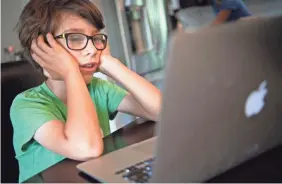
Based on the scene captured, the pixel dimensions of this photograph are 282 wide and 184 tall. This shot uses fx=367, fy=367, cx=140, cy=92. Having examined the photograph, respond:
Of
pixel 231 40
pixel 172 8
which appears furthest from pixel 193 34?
pixel 172 8

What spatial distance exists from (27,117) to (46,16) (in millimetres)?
339

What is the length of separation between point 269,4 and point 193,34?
2.41 metres

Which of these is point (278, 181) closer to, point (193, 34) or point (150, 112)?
point (193, 34)

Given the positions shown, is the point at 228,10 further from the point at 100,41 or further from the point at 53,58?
the point at 53,58

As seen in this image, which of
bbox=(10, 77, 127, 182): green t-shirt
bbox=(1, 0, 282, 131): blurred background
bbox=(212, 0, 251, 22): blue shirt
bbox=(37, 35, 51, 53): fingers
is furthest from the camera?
bbox=(1, 0, 282, 131): blurred background

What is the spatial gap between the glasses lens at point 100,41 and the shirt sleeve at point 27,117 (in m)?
0.24

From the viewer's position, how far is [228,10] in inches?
92.7

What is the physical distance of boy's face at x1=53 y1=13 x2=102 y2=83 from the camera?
1.09 metres

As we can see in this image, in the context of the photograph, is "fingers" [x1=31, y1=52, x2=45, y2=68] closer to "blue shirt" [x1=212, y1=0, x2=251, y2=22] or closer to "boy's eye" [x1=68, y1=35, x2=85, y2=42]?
"boy's eye" [x1=68, y1=35, x2=85, y2=42]

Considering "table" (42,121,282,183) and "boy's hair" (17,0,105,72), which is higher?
"boy's hair" (17,0,105,72)

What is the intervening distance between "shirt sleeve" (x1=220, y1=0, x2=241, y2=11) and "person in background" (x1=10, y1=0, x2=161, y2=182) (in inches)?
49.0

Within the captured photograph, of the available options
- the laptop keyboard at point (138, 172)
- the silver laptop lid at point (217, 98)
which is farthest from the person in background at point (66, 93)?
the silver laptop lid at point (217, 98)

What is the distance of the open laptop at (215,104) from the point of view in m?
0.53

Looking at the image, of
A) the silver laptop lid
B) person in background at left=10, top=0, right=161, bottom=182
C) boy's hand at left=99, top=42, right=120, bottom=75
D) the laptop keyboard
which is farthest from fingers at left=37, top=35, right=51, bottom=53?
the silver laptop lid
